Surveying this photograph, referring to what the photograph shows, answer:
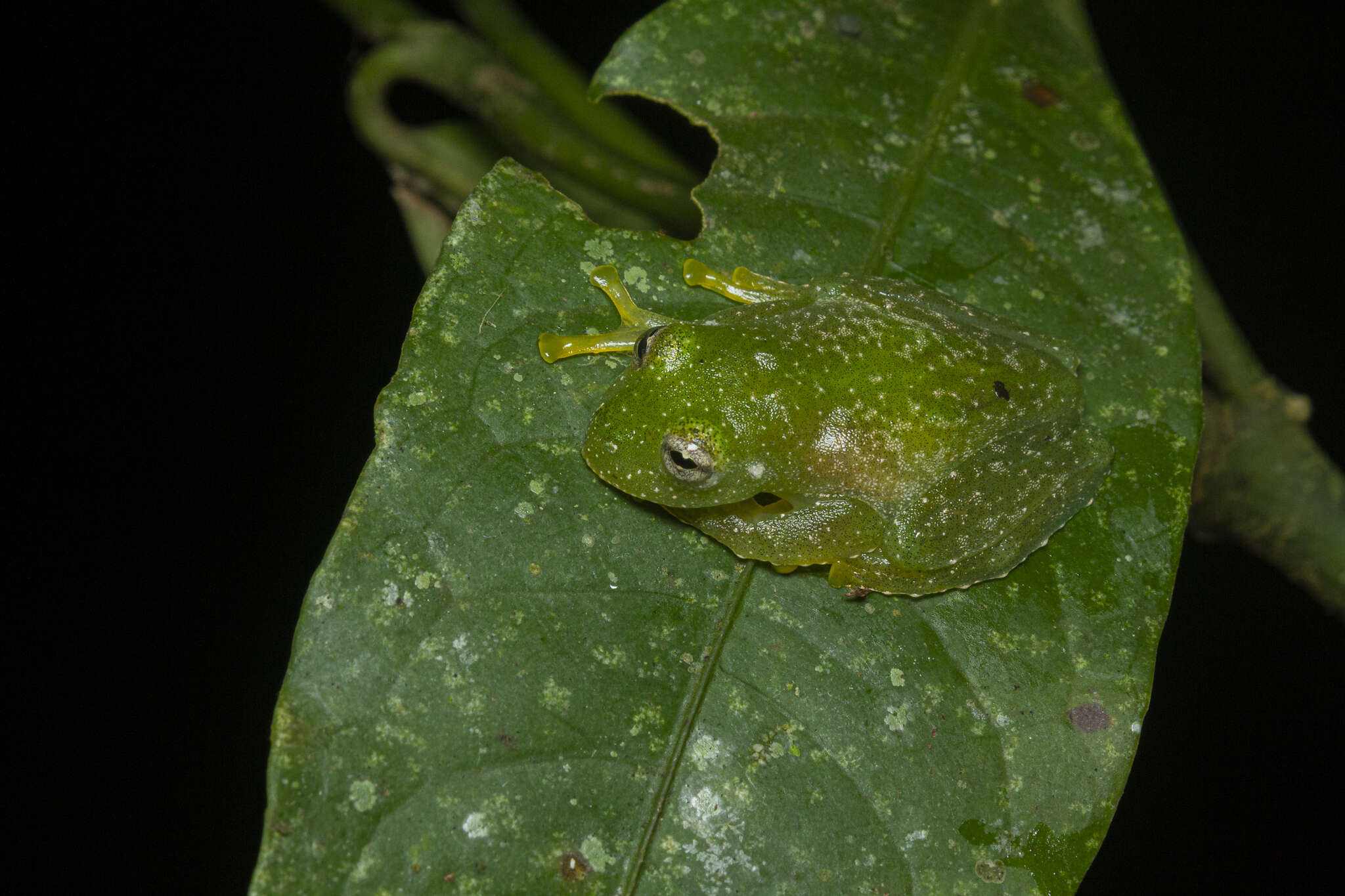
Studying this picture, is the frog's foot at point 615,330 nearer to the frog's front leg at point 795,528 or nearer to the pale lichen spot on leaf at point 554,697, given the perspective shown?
the frog's front leg at point 795,528

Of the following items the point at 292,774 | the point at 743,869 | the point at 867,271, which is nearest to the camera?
the point at 292,774

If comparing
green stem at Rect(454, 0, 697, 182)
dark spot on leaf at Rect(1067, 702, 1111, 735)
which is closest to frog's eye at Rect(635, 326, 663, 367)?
dark spot on leaf at Rect(1067, 702, 1111, 735)

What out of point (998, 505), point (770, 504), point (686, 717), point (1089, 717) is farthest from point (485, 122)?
point (1089, 717)

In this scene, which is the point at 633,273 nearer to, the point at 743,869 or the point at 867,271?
the point at 867,271

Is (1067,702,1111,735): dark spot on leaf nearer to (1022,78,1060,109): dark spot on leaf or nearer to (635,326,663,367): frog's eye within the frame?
(635,326,663,367): frog's eye

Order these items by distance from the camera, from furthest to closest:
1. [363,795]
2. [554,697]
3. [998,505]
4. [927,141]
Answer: [927,141] → [998,505] → [554,697] → [363,795]

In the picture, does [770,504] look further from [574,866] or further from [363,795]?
[363,795]

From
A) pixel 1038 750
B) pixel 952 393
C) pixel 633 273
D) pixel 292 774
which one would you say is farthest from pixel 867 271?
pixel 292 774
